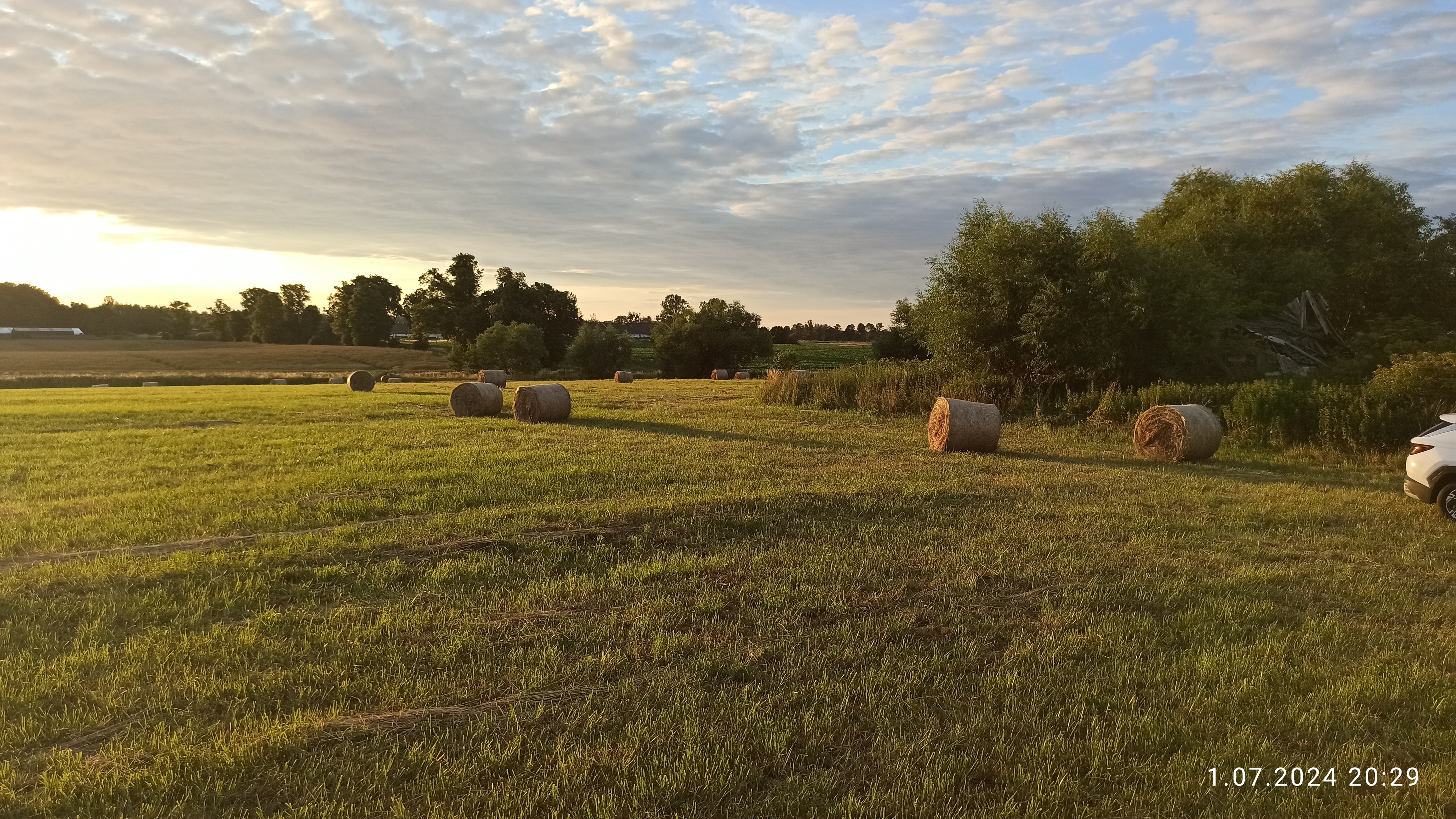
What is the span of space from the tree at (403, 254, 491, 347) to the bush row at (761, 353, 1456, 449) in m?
62.5

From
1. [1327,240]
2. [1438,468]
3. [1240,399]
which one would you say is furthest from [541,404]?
[1327,240]

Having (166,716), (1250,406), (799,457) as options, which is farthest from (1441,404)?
(166,716)

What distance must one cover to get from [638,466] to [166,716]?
9.12 meters

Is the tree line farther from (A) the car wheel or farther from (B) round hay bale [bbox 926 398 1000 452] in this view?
(A) the car wheel

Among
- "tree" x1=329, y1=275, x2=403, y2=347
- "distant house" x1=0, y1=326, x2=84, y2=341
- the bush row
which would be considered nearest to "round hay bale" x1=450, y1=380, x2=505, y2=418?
the bush row

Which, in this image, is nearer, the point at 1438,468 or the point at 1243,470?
the point at 1438,468

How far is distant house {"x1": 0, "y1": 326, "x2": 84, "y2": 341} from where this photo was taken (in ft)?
316

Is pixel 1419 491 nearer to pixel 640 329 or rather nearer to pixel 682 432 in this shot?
pixel 682 432

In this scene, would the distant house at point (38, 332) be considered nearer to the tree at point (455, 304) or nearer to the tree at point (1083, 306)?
the tree at point (455, 304)

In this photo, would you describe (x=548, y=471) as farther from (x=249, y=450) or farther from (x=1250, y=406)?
(x=1250, y=406)

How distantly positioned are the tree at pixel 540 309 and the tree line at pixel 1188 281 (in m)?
60.6

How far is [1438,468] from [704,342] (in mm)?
62999

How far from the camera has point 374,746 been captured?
4016 mm

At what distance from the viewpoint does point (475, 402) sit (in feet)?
78.2
